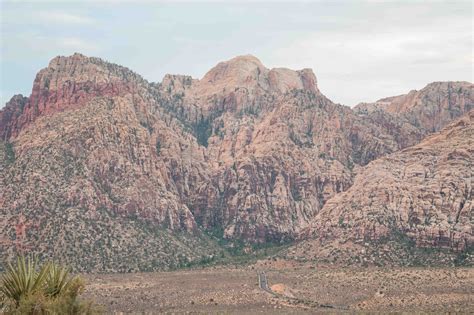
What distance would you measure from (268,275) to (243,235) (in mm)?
57917

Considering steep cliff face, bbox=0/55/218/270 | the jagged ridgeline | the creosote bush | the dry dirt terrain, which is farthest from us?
steep cliff face, bbox=0/55/218/270

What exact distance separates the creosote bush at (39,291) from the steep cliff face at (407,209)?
105145mm

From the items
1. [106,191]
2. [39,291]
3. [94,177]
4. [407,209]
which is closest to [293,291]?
[407,209]

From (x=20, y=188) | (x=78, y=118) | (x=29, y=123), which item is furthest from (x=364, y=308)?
(x=29, y=123)

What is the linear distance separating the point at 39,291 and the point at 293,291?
8161 centimetres

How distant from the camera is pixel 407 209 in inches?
6053

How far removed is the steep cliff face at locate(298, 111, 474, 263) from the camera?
477ft

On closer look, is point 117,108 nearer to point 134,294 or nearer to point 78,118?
point 78,118

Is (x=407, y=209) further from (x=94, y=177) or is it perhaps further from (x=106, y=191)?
(x=94, y=177)

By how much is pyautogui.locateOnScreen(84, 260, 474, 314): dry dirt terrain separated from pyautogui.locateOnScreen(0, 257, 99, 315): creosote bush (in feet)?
176

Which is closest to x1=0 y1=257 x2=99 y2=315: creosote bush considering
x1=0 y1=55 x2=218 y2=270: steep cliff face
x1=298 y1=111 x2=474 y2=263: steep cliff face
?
x1=0 y1=55 x2=218 y2=270: steep cliff face

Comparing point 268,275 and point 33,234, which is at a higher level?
point 33,234

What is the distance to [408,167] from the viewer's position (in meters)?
166

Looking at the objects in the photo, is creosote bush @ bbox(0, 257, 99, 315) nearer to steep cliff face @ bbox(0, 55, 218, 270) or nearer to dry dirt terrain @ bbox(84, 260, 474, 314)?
dry dirt terrain @ bbox(84, 260, 474, 314)
